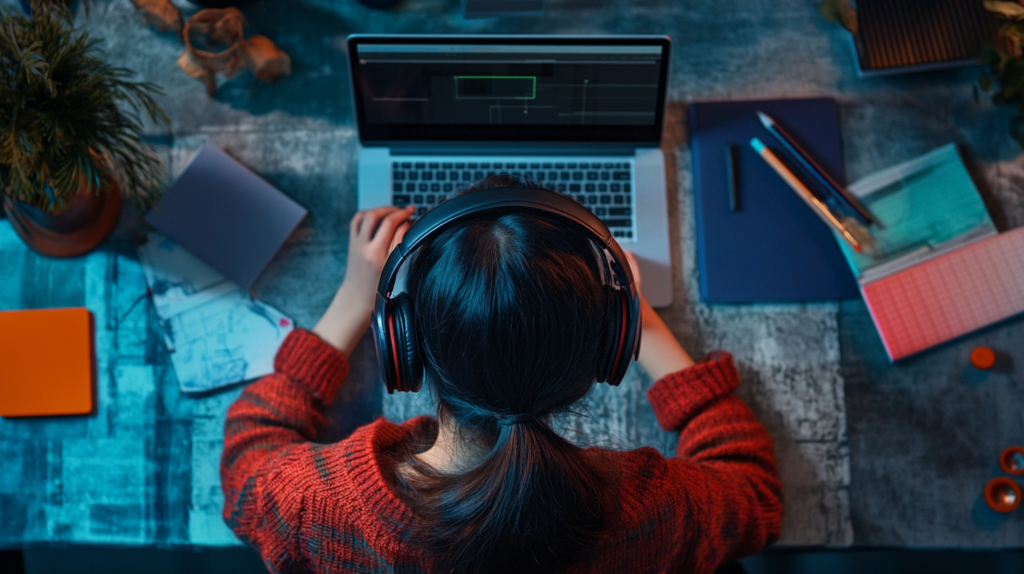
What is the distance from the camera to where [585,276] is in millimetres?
589

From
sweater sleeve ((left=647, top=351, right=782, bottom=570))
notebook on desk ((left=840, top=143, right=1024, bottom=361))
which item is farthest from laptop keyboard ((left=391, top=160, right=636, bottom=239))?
notebook on desk ((left=840, top=143, right=1024, bottom=361))

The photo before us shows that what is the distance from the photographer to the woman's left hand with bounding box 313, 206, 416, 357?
1002 millimetres

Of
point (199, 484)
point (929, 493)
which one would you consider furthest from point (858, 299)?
point (199, 484)

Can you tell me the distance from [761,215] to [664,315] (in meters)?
0.22

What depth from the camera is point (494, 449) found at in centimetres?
62

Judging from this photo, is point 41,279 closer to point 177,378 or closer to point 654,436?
point 177,378

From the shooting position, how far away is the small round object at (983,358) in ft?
3.34

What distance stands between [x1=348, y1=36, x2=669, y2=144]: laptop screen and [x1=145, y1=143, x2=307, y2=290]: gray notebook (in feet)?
0.60

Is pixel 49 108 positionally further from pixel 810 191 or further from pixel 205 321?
pixel 810 191

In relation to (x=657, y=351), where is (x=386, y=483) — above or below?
above

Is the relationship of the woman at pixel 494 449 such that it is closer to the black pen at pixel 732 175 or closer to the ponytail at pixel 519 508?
the ponytail at pixel 519 508

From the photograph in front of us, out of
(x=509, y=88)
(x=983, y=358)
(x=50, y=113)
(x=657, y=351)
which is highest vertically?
(x=50, y=113)

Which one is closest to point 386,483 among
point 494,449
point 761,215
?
point 494,449

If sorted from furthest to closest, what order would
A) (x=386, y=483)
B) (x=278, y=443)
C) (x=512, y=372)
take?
(x=278, y=443), (x=386, y=483), (x=512, y=372)
